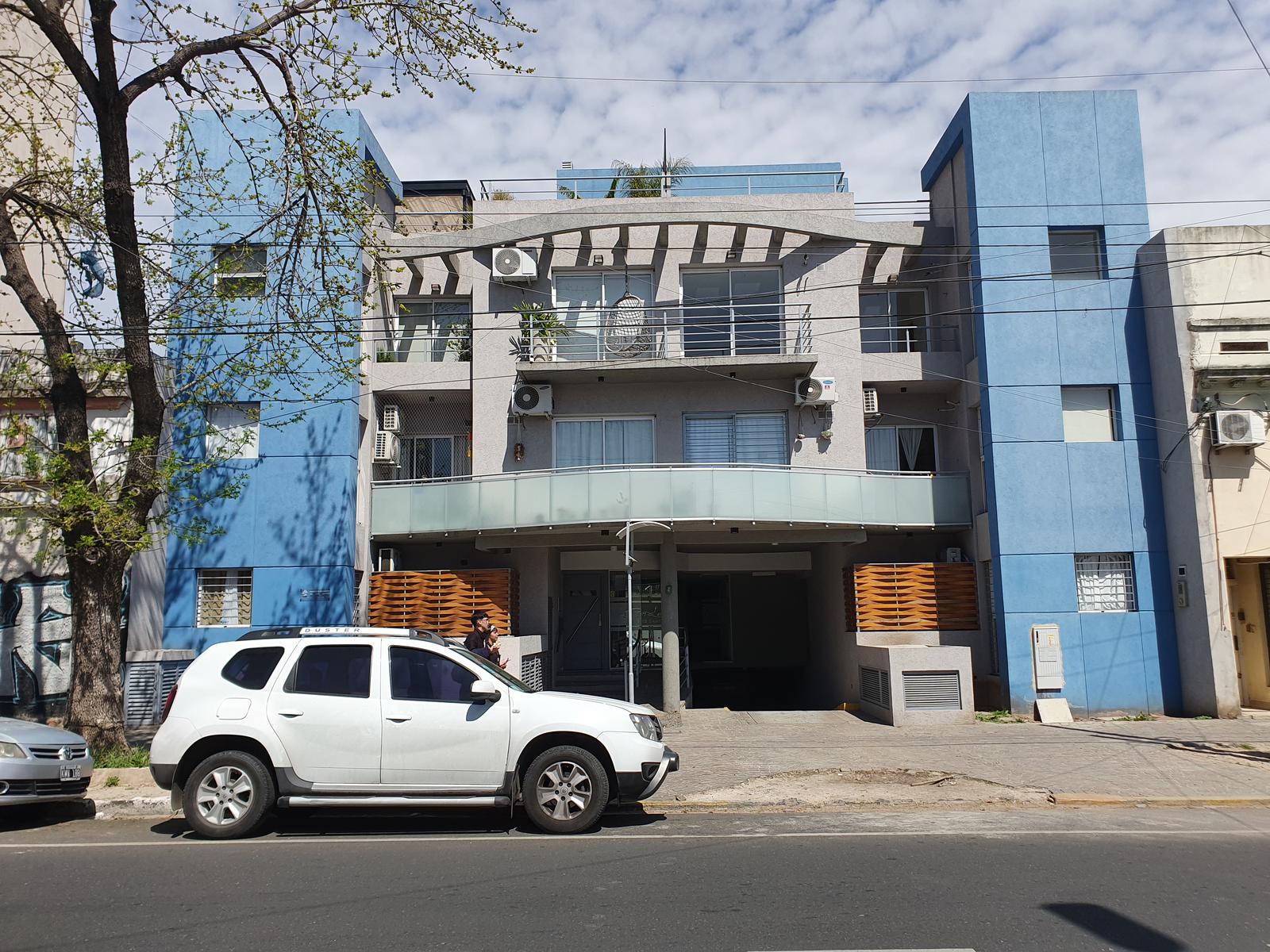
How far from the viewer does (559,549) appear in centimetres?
2133

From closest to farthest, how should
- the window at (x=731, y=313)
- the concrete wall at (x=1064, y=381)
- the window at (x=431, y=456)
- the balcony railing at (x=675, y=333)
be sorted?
the concrete wall at (x=1064, y=381) → the balcony railing at (x=675, y=333) → the window at (x=731, y=313) → the window at (x=431, y=456)

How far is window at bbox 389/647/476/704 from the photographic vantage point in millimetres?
8609

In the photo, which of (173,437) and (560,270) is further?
(560,270)

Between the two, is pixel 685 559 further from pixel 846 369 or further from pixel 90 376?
pixel 90 376

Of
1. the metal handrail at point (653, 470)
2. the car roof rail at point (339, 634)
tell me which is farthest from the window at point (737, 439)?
the car roof rail at point (339, 634)

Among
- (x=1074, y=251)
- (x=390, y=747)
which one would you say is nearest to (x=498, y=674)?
(x=390, y=747)

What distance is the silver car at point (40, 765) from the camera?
912cm

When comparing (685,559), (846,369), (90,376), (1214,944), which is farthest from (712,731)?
(90,376)

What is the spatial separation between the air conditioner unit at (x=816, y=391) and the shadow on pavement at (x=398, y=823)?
37.7 feet

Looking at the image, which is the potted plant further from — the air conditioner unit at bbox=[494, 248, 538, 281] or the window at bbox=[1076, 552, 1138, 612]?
the window at bbox=[1076, 552, 1138, 612]

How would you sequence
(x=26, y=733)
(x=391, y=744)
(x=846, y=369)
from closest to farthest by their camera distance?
(x=391, y=744)
(x=26, y=733)
(x=846, y=369)

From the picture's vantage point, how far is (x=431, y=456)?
2138 centimetres

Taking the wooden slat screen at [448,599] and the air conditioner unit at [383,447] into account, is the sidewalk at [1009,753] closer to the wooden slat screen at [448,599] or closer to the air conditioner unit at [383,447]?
the wooden slat screen at [448,599]

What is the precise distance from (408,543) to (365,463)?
220 cm
